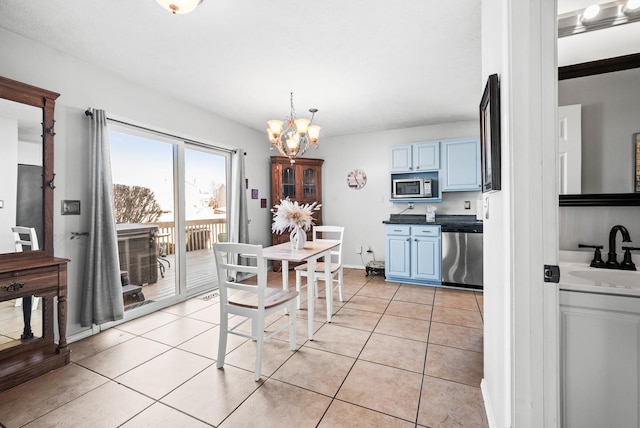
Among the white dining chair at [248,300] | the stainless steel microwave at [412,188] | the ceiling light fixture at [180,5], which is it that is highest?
the ceiling light fixture at [180,5]

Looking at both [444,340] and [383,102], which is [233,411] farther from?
[383,102]

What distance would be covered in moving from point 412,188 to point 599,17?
9.90ft

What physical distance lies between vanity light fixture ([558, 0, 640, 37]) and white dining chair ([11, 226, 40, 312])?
13.2 ft

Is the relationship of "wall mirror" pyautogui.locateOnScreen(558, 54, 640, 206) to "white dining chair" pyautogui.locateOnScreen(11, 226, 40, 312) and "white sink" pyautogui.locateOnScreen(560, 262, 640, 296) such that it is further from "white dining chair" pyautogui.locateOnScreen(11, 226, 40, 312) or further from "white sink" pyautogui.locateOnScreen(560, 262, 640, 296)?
"white dining chair" pyautogui.locateOnScreen(11, 226, 40, 312)

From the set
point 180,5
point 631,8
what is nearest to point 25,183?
point 180,5

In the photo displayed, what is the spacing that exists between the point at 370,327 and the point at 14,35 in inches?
153

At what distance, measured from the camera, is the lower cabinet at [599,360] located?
109 cm

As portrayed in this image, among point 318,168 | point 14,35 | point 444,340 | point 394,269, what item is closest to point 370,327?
point 444,340

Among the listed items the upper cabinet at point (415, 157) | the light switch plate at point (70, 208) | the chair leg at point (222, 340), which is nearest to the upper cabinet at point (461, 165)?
the upper cabinet at point (415, 157)

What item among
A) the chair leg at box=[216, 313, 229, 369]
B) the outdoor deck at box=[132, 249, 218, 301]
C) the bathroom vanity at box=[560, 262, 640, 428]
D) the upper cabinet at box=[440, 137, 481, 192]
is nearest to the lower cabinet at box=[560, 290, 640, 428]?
the bathroom vanity at box=[560, 262, 640, 428]

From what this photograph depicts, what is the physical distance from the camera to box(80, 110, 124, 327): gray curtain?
8.36ft

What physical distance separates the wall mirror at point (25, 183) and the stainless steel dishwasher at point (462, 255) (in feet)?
14.4

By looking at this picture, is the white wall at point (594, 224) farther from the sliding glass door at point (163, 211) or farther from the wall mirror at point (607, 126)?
the sliding glass door at point (163, 211)

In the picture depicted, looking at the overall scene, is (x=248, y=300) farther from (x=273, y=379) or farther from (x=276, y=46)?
(x=276, y=46)
